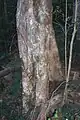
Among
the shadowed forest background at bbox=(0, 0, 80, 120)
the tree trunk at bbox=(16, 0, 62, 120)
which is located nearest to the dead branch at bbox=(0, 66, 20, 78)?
the shadowed forest background at bbox=(0, 0, 80, 120)

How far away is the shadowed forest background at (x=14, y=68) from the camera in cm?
579

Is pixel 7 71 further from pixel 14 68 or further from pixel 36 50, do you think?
pixel 36 50

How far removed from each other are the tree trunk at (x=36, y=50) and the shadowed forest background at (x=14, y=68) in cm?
41

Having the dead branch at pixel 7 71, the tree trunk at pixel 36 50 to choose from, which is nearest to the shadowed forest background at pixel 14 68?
the dead branch at pixel 7 71

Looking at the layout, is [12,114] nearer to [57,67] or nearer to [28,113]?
[28,113]

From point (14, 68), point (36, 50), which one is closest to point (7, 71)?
point (14, 68)

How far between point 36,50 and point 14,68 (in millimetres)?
1975

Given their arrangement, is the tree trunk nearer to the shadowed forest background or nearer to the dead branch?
the shadowed forest background

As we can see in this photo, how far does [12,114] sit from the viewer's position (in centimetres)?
616

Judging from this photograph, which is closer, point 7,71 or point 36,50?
point 36,50

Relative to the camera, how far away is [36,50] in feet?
17.9

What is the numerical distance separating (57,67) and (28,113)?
42.4 inches

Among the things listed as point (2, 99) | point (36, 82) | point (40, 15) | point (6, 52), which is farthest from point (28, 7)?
point (6, 52)

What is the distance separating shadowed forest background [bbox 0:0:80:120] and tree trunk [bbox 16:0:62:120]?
16.2 inches
